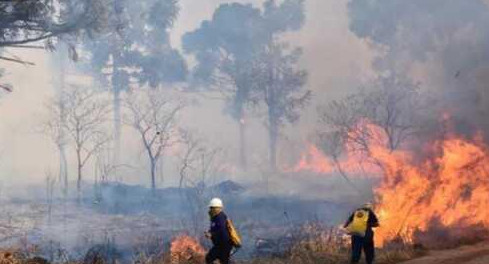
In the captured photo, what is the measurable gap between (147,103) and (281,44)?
11286 mm

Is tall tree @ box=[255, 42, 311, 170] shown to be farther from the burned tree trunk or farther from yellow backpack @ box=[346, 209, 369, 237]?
yellow backpack @ box=[346, 209, 369, 237]

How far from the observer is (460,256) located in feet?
53.4

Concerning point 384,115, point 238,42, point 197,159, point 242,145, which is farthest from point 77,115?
point 384,115

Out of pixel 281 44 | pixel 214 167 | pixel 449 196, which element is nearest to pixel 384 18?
pixel 281 44

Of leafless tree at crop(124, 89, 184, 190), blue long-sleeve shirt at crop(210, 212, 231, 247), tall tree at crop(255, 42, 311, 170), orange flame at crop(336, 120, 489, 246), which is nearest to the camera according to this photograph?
blue long-sleeve shirt at crop(210, 212, 231, 247)

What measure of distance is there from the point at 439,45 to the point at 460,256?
62.2 feet

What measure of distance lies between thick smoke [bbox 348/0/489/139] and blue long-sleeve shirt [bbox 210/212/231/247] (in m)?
15.8

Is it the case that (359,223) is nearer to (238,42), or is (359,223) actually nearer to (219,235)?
(219,235)

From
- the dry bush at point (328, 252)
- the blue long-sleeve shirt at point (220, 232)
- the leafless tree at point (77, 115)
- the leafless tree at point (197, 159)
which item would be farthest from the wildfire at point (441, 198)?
the leafless tree at point (77, 115)

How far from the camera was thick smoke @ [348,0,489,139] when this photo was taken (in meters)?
26.5

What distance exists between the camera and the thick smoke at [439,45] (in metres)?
26.5

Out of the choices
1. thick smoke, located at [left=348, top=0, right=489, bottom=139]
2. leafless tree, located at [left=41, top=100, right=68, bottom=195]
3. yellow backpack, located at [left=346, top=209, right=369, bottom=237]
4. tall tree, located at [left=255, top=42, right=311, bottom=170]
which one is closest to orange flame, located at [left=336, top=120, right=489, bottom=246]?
thick smoke, located at [left=348, top=0, right=489, bottom=139]

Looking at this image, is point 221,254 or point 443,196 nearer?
point 221,254

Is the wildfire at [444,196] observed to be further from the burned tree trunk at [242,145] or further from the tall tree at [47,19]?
the burned tree trunk at [242,145]
